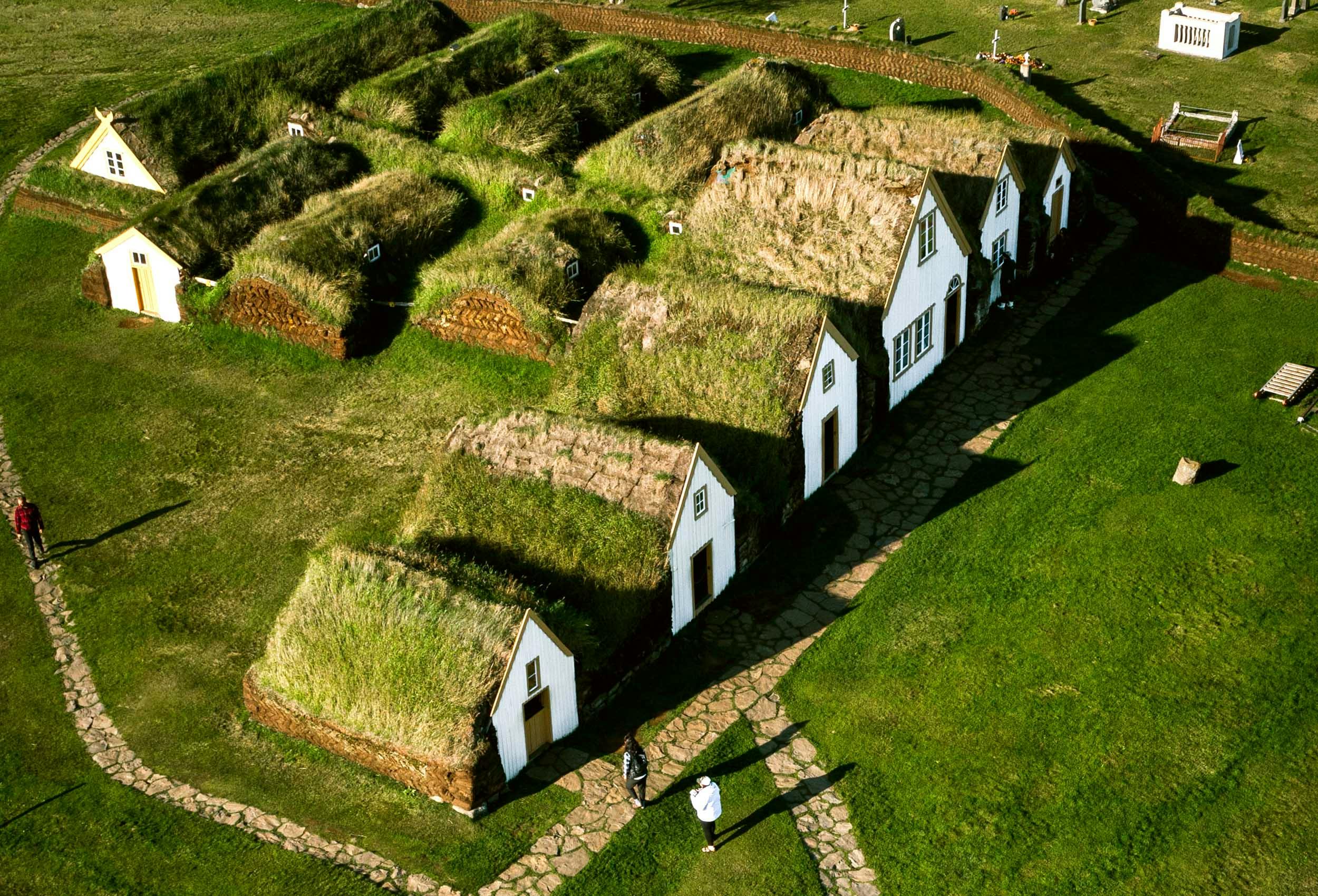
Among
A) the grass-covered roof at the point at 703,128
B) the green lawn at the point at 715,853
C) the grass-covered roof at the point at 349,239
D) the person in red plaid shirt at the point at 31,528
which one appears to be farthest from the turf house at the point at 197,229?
the green lawn at the point at 715,853

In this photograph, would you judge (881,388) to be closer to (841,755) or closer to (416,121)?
(841,755)

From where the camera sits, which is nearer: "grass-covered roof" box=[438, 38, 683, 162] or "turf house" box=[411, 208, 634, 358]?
"turf house" box=[411, 208, 634, 358]

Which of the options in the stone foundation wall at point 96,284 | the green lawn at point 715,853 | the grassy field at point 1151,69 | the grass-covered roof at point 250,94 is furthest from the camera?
the grass-covered roof at point 250,94

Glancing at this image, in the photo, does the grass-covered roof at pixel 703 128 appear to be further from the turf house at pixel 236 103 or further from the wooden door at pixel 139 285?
the wooden door at pixel 139 285

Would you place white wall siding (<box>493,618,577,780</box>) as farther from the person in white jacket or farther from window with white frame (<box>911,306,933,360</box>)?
window with white frame (<box>911,306,933,360</box>)

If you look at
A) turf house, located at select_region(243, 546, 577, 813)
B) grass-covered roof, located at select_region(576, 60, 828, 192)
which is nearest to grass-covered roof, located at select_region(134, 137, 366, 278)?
grass-covered roof, located at select_region(576, 60, 828, 192)

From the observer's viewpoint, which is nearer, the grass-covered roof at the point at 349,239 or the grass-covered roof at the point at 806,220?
the grass-covered roof at the point at 806,220

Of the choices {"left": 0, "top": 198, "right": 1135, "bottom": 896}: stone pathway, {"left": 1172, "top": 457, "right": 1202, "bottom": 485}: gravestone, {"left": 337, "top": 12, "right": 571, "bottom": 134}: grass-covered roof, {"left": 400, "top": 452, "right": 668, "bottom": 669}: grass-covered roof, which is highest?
{"left": 337, "top": 12, "right": 571, "bottom": 134}: grass-covered roof
